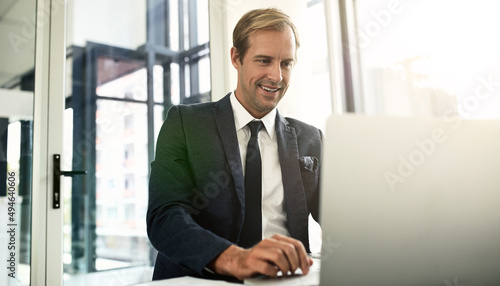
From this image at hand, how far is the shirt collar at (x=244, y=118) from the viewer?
1.36 m

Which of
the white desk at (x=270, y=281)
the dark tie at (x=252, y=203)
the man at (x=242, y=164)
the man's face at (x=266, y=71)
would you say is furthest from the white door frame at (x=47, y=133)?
the white desk at (x=270, y=281)

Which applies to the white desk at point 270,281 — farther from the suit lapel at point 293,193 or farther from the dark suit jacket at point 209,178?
the suit lapel at point 293,193

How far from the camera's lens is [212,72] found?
9.26 feet

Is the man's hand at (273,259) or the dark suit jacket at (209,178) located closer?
the man's hand at (273,259)

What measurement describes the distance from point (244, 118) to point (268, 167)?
18 cm

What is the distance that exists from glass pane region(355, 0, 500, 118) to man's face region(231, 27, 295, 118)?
116 cm

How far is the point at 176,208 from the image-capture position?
1.04 metres

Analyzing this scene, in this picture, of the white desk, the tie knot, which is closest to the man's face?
the tie knot

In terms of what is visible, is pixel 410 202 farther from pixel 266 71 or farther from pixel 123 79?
pixel 123 79

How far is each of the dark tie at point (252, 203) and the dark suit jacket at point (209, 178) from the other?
0.13ft

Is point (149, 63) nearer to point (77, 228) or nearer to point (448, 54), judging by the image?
point (77, 228)

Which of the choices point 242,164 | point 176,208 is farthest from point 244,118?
point 176,208

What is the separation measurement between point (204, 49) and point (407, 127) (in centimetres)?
247

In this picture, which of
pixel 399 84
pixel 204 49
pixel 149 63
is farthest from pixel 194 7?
pixel 399 84
